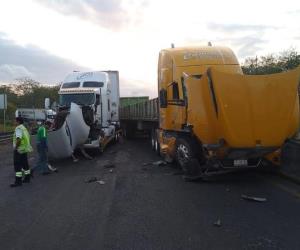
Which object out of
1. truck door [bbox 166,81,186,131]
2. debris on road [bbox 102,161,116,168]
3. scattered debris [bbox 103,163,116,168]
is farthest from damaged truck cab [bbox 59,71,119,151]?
truck door [bbox 166,81,186,131]

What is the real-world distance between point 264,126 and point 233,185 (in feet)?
4.68

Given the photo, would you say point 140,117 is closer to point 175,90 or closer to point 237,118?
point 175,90

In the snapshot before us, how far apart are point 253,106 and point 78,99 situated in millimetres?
11780

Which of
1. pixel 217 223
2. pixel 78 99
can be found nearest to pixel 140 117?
pixel 78 99

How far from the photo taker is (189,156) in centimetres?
1181

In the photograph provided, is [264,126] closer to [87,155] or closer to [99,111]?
[87,155]

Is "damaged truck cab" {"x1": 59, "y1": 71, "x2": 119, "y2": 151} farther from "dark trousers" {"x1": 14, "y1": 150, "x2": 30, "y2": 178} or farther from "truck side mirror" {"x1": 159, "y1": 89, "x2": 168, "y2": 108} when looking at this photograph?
"dark trousers" {"x1": 14, "y1": 150, "x2": 30, "y2": 178}

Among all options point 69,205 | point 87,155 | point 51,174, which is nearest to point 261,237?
point 69,205

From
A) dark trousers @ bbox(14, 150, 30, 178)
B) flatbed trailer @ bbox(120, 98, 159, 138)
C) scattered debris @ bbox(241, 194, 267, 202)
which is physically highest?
flatbed trailer @ bbox(120, 98, 159, 138)

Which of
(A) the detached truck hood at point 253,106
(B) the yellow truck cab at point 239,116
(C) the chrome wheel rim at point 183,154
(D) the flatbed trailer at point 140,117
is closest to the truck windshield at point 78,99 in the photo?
(D) the flatbed trailer at point 140,117

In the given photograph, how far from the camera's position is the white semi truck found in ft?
53.5

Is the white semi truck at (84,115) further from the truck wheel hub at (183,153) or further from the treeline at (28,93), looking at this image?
the treeline at (28,93)

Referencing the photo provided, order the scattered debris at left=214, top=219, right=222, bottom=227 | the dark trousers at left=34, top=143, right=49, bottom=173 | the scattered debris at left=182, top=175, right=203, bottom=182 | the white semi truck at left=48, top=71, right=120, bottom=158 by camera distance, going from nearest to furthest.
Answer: the scattered debris at left=214, top=219, right=222, bottom=227
the scattered debris at left=182, top=175, right=203, bottom=182
the dark trousers at left=34, top=143, right=49, bottom=173
the white semi truck at left=48, top=71, right=120, bottom=158

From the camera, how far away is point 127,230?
7.00m
